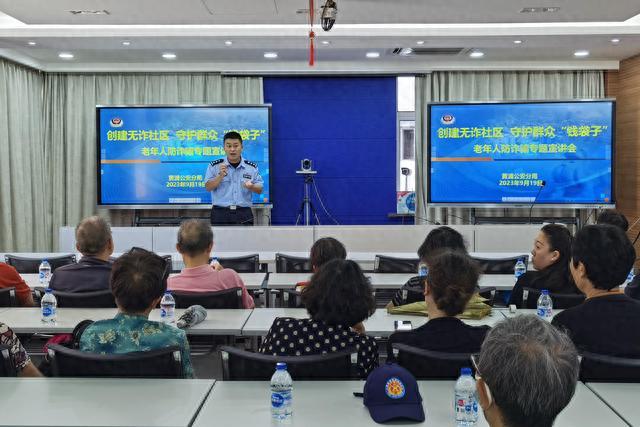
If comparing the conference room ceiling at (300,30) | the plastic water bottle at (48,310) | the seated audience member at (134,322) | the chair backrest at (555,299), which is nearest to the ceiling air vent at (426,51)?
the conference room ceiling at (300,30)

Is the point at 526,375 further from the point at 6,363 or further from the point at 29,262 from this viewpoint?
the point at 29,262

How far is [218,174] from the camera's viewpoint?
6.89m

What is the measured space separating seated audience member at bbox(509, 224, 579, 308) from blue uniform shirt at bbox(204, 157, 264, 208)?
12.7 feet

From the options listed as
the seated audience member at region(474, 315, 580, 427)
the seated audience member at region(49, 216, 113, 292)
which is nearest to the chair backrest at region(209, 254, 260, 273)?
the seated audience member at region(49, 216, 113, 292)

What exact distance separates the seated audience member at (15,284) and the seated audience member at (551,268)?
2743 mm

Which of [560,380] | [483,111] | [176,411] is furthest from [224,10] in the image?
[560,380]

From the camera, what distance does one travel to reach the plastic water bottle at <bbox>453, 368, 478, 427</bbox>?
175cm

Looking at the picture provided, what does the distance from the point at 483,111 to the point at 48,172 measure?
6.01 meters

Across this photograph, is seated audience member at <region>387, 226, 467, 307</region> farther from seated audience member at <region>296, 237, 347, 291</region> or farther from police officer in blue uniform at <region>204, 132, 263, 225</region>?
police officer in blue uniform at <region>204, 132, 263, 225</region>

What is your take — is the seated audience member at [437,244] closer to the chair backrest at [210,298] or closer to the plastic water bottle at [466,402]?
the chair backrest at [210,298]

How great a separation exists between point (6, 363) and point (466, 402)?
1.51 metres

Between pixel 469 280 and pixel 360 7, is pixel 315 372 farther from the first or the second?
pixel 360 7

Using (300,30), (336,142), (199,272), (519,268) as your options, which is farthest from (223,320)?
(336,142)

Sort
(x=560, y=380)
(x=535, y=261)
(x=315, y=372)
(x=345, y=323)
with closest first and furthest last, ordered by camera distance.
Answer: (x=560, y=380)
(x=315, y=372)
(x=345, y=323)
(x=535, y=261)
